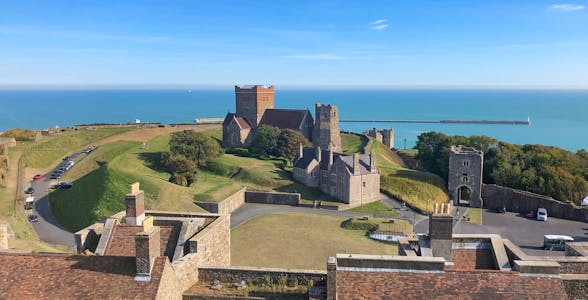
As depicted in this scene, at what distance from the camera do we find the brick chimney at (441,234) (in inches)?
552

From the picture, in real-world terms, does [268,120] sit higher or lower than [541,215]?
higher

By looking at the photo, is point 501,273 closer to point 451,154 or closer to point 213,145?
point 451,154

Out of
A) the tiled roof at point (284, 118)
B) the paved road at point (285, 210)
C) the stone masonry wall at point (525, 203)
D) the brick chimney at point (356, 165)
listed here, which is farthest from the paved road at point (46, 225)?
the stone masonry wall at point (525, 203)

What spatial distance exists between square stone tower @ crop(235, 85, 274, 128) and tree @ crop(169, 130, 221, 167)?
71.9 feet

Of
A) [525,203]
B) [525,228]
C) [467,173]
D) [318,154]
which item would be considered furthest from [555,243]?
[318,154]

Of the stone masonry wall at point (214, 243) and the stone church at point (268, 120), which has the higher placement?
the stone church at point (268, 120)

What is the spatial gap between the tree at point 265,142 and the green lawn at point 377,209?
22.4 meters

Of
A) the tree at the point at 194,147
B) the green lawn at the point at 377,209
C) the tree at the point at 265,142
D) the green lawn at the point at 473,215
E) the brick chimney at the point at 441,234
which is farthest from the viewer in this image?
the tree at the point at 265,142

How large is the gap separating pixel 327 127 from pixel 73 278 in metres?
58.1

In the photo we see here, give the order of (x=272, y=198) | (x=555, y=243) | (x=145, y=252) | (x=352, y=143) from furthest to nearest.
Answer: (x=352, y=143)
(x=272, y=198)
(x=555, y=243)
(x=145, y=252)

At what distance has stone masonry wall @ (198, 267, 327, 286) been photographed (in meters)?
15.5

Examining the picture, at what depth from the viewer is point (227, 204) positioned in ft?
149

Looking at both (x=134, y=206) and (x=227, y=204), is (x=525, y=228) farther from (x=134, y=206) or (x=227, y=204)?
(x=134, y=206)

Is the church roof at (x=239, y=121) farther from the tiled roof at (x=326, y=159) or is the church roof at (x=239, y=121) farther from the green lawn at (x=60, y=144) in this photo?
the tiled roof at (x=326, y=159)
